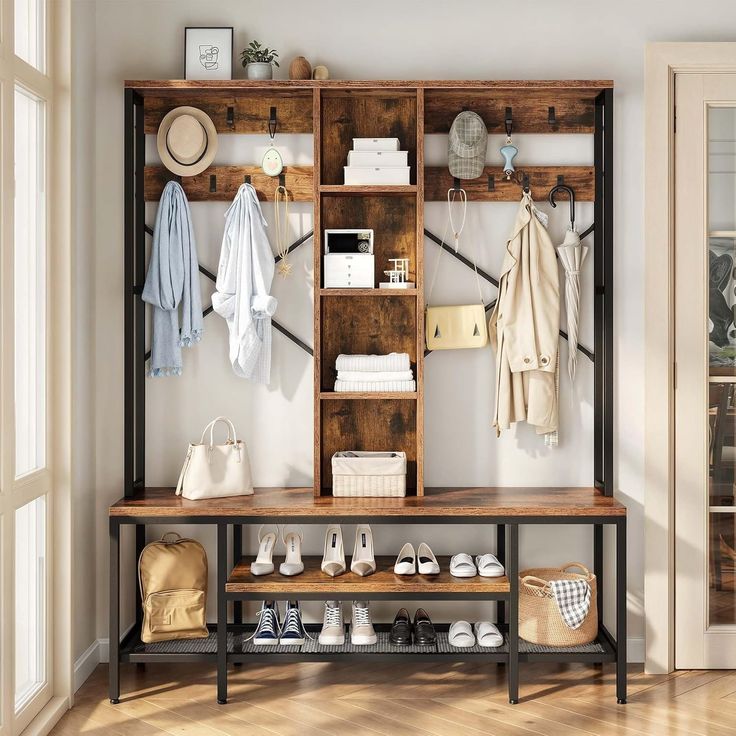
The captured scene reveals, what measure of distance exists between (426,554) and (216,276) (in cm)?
139

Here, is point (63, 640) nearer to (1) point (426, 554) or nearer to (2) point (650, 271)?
(1) point (426, 554)

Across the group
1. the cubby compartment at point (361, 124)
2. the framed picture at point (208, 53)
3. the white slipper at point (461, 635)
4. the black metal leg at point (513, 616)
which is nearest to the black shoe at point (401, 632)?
the white slipper at point (461, 635)

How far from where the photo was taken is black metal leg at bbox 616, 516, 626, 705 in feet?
9.59

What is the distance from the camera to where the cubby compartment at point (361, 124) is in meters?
3.27

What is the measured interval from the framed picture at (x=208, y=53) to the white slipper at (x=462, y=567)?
6.82ft

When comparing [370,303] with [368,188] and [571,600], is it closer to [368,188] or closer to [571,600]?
[368,188]

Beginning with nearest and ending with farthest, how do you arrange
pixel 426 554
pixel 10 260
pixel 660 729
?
1. pixel 10 260
2. pixel 660 729
3. pixel 426 554

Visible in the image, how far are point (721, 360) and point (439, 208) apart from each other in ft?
4.21

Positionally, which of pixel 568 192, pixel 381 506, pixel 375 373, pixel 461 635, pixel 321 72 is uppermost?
pixel 321 72

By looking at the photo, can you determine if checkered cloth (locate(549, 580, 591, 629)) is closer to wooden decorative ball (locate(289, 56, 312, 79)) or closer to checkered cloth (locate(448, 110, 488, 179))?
checkered cloth (locate(448, 110, 488, 179))

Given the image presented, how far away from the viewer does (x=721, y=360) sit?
3.25m

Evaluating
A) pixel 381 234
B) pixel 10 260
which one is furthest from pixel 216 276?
pixel 10 260

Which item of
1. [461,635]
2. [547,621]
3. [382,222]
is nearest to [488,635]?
[461,635]

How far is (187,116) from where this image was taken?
3191mm
